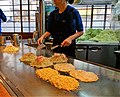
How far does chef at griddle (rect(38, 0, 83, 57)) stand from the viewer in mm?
2275

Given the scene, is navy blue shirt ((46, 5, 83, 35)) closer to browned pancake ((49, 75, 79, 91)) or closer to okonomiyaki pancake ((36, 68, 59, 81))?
→ okonomiyaki pancake ((36, 68, 59, 81))

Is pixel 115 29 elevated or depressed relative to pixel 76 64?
elevated

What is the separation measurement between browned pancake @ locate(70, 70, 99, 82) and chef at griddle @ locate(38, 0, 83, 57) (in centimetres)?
77

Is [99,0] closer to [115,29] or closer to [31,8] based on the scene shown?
[115,29]

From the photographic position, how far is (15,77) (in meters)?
1.39

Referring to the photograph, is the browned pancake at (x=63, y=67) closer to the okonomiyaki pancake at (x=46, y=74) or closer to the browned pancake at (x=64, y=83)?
the okonomiyaki pancake at (x=46, y=74)

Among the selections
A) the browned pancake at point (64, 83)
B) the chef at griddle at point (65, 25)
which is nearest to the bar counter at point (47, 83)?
the browned pancake at point (64, 83)

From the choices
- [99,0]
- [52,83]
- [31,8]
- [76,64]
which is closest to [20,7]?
[31,8]

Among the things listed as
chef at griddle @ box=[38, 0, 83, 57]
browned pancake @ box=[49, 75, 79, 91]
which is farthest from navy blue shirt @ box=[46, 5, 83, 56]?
browned pancake @ box=[49, 75, 79, 91]

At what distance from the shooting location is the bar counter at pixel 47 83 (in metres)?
1.10

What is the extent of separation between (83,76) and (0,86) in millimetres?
555

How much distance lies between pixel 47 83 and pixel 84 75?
290mm

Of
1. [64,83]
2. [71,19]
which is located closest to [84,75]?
[64,83]

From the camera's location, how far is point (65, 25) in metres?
2.32
